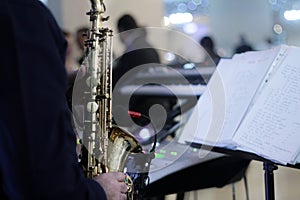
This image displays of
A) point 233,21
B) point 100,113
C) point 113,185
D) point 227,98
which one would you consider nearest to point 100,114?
point 100,113

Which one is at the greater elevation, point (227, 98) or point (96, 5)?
point (96, 5)

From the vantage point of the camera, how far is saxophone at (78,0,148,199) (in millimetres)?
1268

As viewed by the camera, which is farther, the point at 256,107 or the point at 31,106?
the point at 256,107

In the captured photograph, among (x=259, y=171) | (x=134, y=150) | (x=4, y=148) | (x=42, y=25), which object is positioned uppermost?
(x=42, y=25)

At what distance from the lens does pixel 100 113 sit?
1320mm

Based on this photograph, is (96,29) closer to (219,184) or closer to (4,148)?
(4,148)

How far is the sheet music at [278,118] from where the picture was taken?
4.10ft

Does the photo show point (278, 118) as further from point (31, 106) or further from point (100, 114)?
point (31, 106)

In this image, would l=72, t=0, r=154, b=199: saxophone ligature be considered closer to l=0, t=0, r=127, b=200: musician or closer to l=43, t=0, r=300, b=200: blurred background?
l=0, t=0, r=127, b=200: musician

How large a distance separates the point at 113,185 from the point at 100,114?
326mm

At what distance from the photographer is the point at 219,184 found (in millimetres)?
2102

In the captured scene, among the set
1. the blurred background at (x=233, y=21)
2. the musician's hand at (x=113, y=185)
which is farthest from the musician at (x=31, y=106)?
the blurred background at (x=233, y=21)

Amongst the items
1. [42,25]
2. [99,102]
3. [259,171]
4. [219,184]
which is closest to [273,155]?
[99,102]

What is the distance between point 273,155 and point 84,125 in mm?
528
